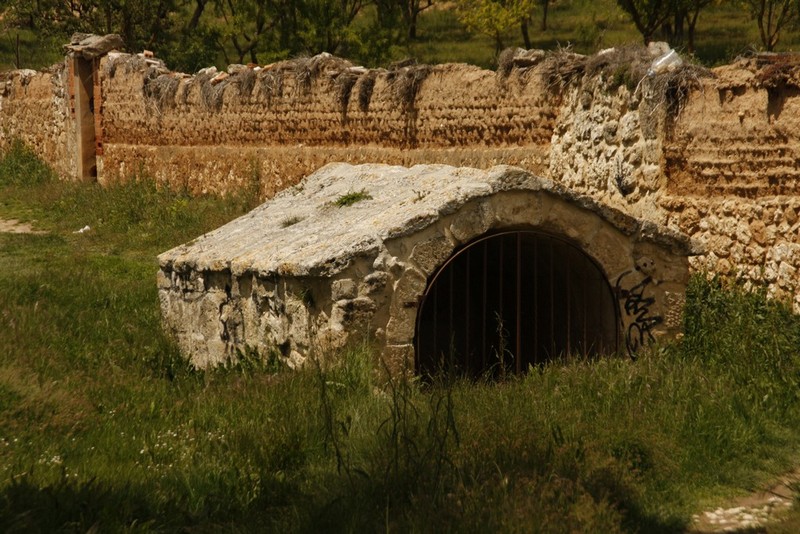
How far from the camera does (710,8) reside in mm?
33469

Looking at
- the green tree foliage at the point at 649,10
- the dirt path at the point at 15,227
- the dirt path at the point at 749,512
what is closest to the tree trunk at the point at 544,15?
the green tree foliage at the point at 649,10

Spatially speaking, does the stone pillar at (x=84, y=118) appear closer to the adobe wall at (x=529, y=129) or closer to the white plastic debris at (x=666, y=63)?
the adobe wall at (x=529, y=129)

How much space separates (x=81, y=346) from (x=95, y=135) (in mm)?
11921

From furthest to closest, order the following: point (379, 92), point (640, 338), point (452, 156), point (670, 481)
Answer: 1. point (379, 92)
2. point (452, 156)
3. point (640, 338)
4. point (670, 481)

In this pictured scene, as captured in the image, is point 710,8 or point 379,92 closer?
point 379,92

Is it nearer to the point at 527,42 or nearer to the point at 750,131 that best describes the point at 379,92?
the point at 750,131

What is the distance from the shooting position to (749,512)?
5555mm

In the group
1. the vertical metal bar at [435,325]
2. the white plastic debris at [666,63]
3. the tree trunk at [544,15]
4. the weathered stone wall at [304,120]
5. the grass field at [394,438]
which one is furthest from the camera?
the tree trunk at [544,15]

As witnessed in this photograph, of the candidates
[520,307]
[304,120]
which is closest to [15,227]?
[304,120]

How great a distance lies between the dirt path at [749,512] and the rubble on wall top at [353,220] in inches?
85.5

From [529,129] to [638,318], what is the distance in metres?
4.19

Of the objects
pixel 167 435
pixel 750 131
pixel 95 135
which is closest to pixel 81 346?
pixel 167 435

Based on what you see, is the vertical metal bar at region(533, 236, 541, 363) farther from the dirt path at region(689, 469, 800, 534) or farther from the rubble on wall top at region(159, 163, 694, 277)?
the dirt path at region(689, 469, 800, 534)

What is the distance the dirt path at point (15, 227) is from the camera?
51.1 feet
